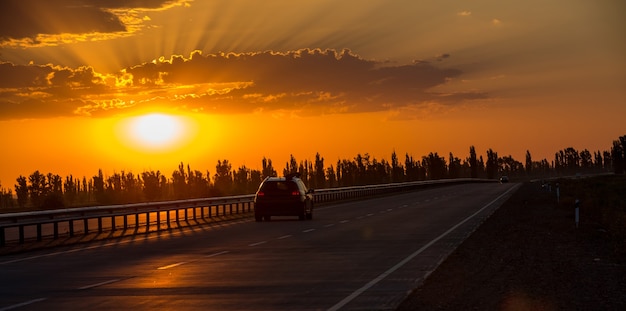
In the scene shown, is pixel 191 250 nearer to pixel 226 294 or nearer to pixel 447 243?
pixel 447 243

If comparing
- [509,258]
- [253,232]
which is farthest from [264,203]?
[509,258]

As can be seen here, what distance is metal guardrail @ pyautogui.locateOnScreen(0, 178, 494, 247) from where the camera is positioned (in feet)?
95.2

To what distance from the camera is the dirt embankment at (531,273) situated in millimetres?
12773

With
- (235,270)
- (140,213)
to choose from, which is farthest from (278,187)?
(235,270)

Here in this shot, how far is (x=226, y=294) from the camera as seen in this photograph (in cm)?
1420

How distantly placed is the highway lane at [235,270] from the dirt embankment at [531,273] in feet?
1.89

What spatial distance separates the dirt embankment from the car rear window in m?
11.4

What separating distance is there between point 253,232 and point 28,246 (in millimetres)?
7716

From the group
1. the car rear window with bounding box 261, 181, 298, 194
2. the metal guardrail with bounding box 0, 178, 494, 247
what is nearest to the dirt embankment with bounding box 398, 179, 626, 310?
the car rear window with bounding box 261, 181, 298, 194

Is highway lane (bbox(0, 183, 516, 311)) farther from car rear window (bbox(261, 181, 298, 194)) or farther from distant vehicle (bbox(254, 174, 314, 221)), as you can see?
car rear window (bbox(261, 181, 298, 194))

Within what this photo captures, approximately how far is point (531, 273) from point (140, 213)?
20517 mm

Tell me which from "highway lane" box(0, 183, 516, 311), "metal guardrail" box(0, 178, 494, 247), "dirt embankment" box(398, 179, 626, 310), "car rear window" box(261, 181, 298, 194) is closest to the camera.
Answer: "dirt embankment" box(398, 179, 626, 310)

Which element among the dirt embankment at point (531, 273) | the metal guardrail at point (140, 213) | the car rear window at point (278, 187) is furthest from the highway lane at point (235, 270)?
the car rear window at point (278, 187)

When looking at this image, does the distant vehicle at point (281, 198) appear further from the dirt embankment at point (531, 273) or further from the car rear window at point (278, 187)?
the dirt embankment at point (531, 273)
